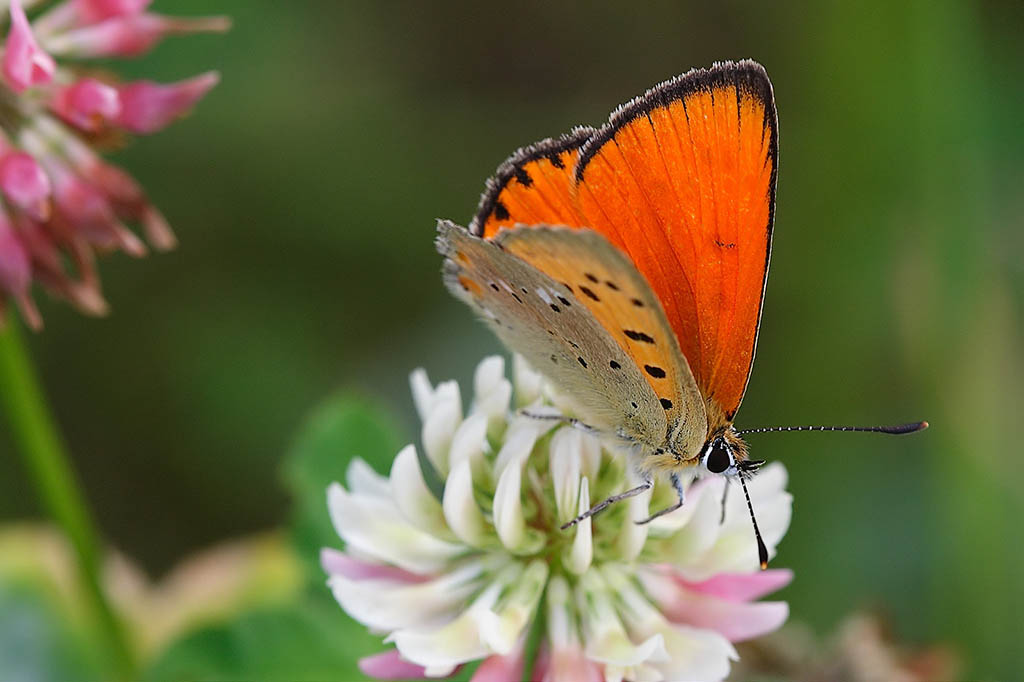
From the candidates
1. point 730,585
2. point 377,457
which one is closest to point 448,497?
point 730,585

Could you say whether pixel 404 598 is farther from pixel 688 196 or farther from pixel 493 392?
pixel 688 196

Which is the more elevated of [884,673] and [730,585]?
[730,585]

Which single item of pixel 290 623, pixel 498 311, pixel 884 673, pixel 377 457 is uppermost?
pixel 498 311

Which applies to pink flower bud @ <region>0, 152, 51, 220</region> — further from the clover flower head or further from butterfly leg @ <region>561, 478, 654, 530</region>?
butterfly leg @ <region>561, 478, 654, 530</region>

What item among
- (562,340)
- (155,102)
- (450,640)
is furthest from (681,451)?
(155,102)

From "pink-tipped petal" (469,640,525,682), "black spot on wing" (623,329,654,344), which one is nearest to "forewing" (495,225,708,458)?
"black spot on wing" (623,329,654,344)

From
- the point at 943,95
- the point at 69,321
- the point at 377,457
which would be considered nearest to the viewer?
the point at 377,457

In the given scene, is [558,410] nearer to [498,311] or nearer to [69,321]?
[498,311]

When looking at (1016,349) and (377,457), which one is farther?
(1016,349)
